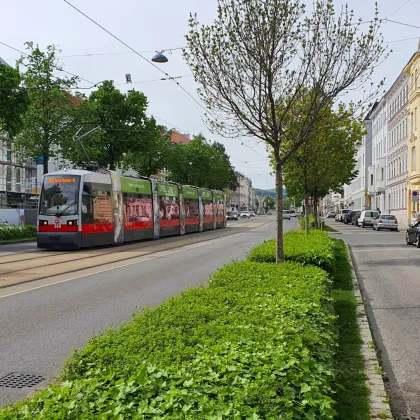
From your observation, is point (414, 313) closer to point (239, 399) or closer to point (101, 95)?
point (239, 399)

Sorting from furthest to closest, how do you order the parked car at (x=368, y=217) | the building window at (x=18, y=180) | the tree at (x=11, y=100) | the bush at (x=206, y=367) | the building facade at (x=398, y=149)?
the building window at (x=18, y=180) → the building facade at (x=398, y=149) → the parked car at (x=368, y=217) → the tree at (x=11, y=100) → the bush at (x=206, y=367)

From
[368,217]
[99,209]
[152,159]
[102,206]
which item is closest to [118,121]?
[152,159]

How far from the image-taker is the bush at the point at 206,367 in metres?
3.10

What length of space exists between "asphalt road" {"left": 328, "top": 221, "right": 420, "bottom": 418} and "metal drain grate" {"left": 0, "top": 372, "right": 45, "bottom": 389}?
3.31 meters

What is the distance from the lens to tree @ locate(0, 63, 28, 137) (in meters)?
28.7

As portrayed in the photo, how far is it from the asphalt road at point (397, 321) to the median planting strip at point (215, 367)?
15.0 inches

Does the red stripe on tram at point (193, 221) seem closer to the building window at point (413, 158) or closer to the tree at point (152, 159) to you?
the tree at point (152, 159)

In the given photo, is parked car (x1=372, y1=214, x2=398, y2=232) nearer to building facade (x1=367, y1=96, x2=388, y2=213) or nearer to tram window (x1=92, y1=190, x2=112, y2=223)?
building facade (x1=367, y1=96, x2=388, y2=213)

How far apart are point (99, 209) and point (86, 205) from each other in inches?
43.0

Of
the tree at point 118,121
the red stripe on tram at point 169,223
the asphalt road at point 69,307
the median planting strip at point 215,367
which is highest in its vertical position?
the tree at point 118,121

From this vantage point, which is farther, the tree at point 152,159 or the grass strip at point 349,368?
the tree at point 152,159

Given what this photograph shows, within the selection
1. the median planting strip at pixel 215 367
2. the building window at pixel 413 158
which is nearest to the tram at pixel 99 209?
the median planting strip at pixel 215 367

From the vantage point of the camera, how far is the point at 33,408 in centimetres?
319

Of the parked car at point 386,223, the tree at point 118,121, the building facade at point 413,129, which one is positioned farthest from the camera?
the building facade at point 413,129
